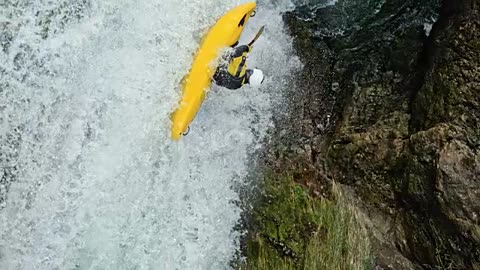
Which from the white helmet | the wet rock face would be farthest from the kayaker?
the wet rock face

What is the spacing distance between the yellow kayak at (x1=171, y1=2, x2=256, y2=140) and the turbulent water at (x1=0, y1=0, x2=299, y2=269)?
0.11 metres

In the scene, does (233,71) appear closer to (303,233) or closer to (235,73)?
(235,73)

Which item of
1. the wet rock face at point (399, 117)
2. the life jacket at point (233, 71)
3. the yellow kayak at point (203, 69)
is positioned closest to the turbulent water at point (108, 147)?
the yellow kayak at point (203, 69)

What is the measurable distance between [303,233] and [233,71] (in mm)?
1714

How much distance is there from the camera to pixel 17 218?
5.08 meters

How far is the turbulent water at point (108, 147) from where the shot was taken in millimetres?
5141

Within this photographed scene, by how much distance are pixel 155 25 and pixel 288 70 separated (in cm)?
154

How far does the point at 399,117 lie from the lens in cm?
543

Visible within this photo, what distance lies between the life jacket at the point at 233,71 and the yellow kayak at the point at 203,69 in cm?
9

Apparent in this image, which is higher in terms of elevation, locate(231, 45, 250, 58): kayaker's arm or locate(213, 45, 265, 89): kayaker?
locate(231, 45, 250, 58): kayaker's arm

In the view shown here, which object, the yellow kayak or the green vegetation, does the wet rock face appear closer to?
the green vegetation

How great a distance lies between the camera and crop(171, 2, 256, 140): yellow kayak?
208 inches

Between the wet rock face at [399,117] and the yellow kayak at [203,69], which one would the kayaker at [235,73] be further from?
the wet rock face at [399,117]

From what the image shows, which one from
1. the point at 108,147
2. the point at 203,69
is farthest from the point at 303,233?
the point at 108,147
